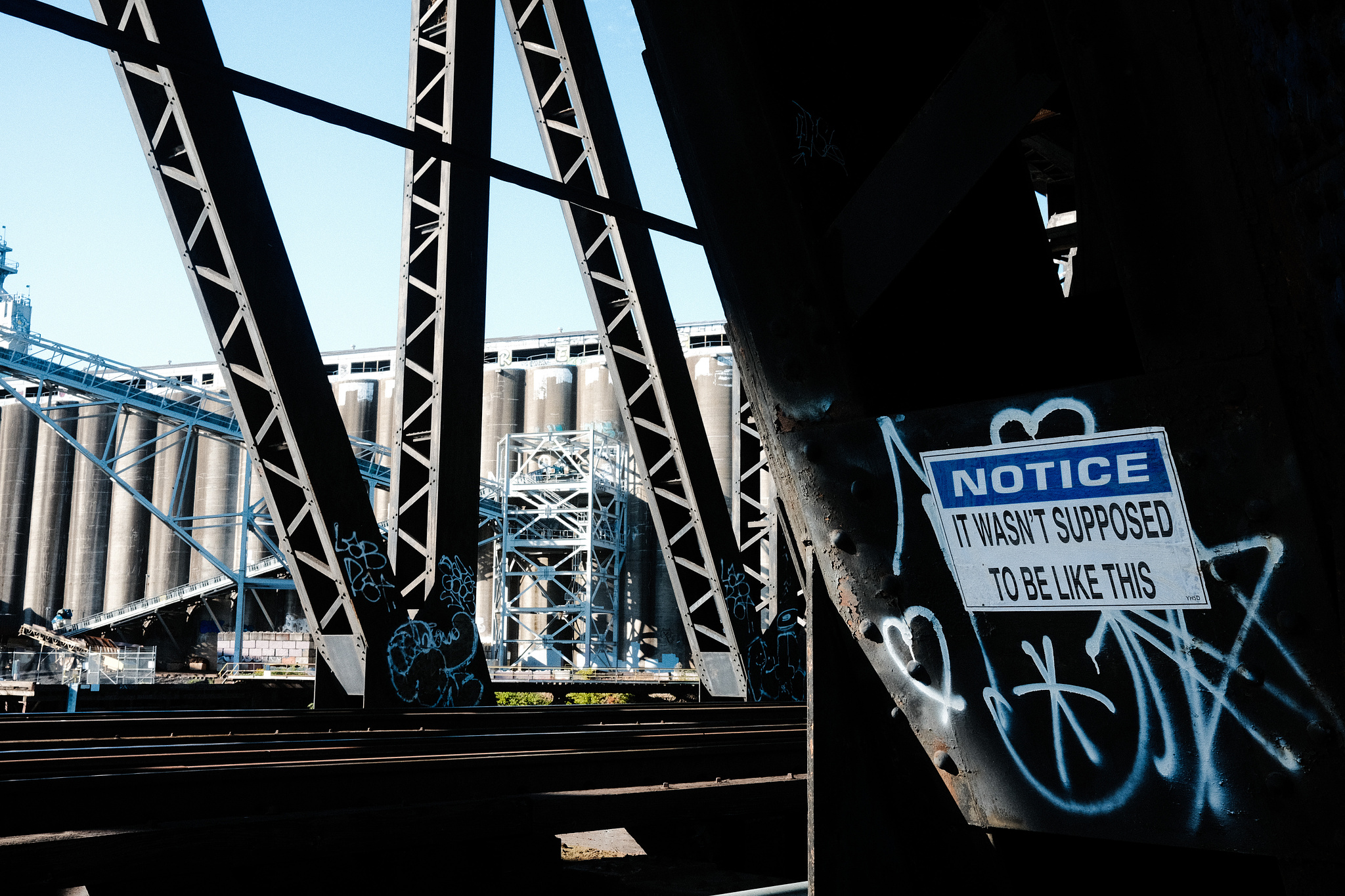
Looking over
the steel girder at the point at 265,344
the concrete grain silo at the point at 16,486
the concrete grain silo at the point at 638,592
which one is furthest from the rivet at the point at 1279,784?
the concrete grain silo at the point at 16,486

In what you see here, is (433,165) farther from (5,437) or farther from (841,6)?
(5,437)

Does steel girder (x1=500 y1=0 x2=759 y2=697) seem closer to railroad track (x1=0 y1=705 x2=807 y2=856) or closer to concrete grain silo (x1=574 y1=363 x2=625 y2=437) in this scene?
railroad track (x1=0 y1=705 x2=807 y2=856)

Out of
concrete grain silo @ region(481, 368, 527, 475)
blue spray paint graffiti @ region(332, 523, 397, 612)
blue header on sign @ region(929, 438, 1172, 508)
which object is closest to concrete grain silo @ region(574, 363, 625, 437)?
concrete grain silo @ region(481, 368, 527, 475)

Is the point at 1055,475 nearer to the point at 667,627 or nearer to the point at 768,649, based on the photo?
the point at 768,649

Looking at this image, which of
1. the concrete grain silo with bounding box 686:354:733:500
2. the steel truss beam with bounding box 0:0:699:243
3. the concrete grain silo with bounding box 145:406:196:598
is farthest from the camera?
the concrete grain silo with bounding box 145:406:196:598

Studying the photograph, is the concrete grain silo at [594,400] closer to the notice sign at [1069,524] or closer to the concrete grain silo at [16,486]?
the concrete grain silo at [16,486]

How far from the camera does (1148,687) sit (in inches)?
66.4

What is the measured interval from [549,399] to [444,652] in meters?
37.9

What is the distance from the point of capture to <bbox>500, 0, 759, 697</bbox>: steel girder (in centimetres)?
914

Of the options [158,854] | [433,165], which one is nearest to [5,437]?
[433,165]

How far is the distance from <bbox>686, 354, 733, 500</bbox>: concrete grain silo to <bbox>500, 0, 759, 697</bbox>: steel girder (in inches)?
1178

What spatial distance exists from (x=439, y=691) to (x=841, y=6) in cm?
562

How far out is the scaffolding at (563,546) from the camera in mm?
39438

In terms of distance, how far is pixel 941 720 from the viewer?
193 centimetres
